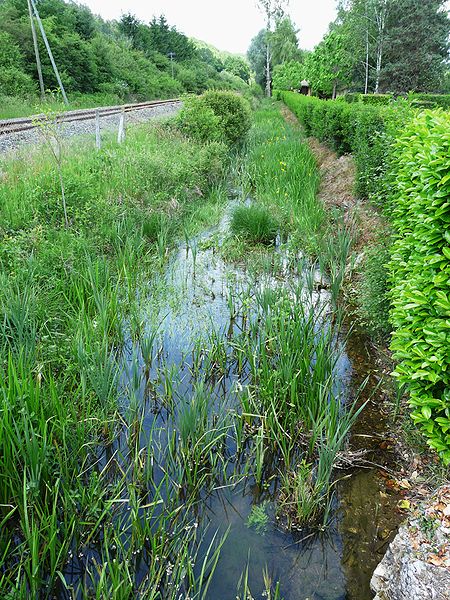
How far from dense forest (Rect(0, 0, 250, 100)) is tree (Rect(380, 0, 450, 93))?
41.0 ft

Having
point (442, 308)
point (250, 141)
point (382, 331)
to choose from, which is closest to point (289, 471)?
point (442, 308)

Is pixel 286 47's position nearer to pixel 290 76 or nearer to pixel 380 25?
pixel 290 76

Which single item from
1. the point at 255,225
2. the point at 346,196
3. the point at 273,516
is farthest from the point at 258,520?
the point at 346,196

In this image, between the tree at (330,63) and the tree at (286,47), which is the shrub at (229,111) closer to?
the tree at (330,63)

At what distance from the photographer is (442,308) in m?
2.30

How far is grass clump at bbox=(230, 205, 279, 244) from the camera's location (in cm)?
658

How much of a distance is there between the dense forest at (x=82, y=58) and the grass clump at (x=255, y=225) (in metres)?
17.6

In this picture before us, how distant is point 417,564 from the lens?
1896 millimetres

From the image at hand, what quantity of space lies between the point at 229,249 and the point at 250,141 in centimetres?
966

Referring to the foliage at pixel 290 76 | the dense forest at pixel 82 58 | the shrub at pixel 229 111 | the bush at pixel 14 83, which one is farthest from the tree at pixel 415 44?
the bush at pixel 14 83

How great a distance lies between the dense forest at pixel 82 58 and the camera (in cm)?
2252

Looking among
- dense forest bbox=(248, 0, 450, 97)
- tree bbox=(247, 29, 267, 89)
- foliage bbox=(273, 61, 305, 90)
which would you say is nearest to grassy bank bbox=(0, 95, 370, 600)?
dense forest bbox=(248, 0, 450, 97)

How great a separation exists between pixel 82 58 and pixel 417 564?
32.5 metres

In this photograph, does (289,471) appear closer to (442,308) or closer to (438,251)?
(442,308)
